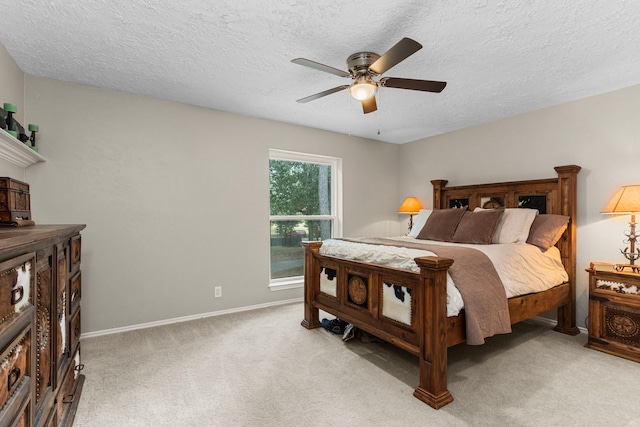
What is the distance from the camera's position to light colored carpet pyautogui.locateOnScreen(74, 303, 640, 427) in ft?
5.86

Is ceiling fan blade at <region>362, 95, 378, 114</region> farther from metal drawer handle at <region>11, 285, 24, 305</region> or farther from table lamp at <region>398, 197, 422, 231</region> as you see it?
table lamp at <region>398, 197, 422, 231</region>

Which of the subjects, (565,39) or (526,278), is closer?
(565,39)

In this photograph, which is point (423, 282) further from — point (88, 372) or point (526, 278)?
point (88, 372)

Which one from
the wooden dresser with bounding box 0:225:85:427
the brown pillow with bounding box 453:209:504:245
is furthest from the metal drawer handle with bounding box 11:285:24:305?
the brown pillow with bounding box 453:209:504:245

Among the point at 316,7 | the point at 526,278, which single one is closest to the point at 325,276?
the point at 526,278

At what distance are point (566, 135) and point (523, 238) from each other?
1.19 meters

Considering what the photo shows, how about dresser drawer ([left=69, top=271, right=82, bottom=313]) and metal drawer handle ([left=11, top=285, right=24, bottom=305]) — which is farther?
dresser drawer ([left=69, top=271, right=82, bottom=313])

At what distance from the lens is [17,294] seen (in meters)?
1.02

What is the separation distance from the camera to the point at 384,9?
71.6 inches

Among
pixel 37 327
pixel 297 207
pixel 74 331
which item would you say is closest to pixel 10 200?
pixel 74 331

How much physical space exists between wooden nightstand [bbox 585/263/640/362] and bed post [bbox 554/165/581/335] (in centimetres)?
35

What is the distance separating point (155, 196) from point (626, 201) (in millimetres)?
4233

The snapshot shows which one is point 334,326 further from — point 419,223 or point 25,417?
point 25,417

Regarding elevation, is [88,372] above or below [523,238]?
below
